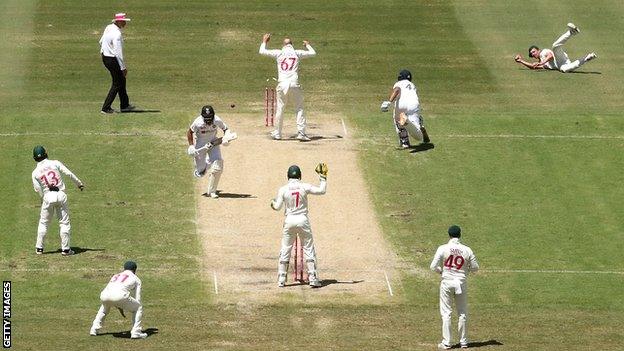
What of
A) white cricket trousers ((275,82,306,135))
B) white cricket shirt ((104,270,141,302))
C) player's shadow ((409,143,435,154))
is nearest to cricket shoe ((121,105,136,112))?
white cricket trousers ((275,82,306,135))

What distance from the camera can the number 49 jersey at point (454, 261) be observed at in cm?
2945

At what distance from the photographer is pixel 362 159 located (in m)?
40.0

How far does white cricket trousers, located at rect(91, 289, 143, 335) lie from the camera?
29.2 meters

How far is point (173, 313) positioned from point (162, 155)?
30.7 feet

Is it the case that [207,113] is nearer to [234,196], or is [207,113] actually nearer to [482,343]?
[234,196]

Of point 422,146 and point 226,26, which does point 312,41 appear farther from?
point 422,146

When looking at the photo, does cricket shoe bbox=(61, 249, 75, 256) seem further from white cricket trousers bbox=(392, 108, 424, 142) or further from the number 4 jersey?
white cricket trousers bbox=(392, 108, 424, 142)

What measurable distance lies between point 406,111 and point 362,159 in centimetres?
161

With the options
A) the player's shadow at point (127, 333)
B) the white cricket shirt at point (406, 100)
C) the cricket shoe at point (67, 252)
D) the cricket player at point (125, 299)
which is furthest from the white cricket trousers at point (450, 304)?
the white cricket shirt at point (406, 100)

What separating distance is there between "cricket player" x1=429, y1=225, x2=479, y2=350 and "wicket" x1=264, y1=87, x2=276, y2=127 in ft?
42.8

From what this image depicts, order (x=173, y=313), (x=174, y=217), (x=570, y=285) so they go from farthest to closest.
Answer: (x=174, y=217) < (x=570, y=285) < (x=173, y=313)

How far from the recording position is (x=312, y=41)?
1932 inches

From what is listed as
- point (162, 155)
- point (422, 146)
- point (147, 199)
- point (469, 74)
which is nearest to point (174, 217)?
point (147, 199)

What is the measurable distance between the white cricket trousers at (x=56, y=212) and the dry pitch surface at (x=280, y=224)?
2.98 metres
